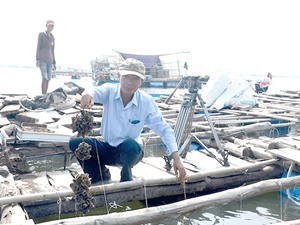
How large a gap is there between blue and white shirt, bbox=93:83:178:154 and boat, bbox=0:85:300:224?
56 centimetres

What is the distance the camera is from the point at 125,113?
3.78m

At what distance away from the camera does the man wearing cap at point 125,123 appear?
11.9 feet

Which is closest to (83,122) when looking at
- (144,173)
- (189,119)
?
(144,173)

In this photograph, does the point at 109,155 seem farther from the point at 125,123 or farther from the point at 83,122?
the point at 83,122

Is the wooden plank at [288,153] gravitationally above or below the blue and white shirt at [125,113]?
below

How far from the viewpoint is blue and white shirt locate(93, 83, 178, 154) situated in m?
3.75

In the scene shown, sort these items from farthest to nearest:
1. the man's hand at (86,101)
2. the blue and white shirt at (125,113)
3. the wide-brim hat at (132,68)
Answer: the blue and white shirt at (125,113)
the wide-brim hat at (132,68)
the man's hand at (86,101)

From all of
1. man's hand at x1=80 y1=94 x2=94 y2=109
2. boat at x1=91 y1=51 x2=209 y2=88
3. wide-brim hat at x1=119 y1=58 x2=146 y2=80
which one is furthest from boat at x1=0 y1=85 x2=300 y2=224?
boat at x1=91 y1=51 x2=209 y2=88

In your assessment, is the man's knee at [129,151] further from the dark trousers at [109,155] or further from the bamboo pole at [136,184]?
the bamboo pole at [136,184]

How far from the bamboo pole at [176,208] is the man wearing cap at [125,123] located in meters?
0.47

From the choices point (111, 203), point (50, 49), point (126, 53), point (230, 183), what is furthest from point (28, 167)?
point (126, 53)

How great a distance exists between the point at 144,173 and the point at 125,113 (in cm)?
122

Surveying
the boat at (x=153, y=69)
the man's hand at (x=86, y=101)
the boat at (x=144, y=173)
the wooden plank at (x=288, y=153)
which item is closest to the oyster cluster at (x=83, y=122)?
the man's hand at (x=86, y=101)

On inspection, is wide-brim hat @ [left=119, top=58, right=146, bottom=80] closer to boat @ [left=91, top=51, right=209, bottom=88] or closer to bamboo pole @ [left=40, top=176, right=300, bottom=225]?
bamboo pole @ [left=40, top=176, right=300, bottom=225]
